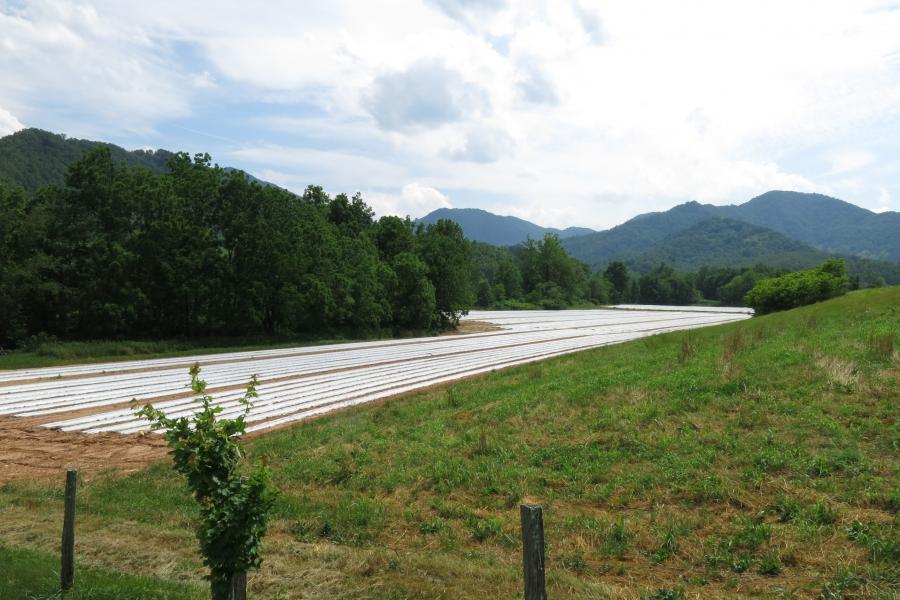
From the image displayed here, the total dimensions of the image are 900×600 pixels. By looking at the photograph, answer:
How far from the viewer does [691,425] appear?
906 cm

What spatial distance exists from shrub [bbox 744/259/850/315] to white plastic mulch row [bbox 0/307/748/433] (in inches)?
349

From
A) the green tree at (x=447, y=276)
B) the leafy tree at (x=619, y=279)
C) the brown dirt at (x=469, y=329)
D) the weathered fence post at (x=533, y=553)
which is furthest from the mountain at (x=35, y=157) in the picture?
the leafy tree at (x=619, y=279)

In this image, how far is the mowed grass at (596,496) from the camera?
5500 mm

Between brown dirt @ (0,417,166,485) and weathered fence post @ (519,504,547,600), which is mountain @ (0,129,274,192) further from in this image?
weathered fence post @ (519,504,547,600)

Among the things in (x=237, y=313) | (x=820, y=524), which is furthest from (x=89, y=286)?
(x=820, y=524)

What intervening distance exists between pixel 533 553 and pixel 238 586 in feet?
7.71

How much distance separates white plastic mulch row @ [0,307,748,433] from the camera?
585 inches

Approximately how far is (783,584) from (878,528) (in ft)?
4.69

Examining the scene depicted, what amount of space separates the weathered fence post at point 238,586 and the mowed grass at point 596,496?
981 millimetres

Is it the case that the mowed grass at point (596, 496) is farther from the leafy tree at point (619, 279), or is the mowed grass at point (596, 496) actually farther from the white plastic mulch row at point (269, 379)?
the leafy tree at point (619, 279)

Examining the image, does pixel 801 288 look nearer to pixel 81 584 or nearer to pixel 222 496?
pixel 222 496

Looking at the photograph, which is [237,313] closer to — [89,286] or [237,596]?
[89,286]

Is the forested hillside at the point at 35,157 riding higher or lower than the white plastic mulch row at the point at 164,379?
higher

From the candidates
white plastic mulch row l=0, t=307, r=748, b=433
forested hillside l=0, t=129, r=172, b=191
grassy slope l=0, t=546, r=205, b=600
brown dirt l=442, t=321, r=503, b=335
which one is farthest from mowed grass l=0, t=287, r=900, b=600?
forested hillside l=0, t=129, r=172, b=191
